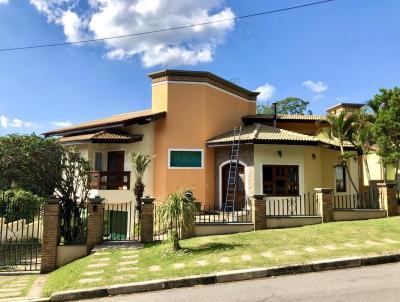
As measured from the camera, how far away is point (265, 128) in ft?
62.7

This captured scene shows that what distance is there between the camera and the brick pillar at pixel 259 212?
1295cm

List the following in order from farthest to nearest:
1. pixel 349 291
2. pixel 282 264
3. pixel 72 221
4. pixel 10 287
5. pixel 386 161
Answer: pixel 386 161
pixel 72 221
pixel 10 287
pixel 282 264
pixel 349 291

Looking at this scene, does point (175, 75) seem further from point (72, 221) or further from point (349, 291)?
point (349, 291)

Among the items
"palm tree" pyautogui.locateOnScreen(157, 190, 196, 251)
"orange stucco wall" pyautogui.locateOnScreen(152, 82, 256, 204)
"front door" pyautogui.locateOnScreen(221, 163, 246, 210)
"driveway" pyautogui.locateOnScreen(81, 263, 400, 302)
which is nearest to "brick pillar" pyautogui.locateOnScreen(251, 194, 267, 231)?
"palm tree" pyautogui.locateOnScreen(157, 190, 196, 251)

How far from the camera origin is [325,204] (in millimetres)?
13812

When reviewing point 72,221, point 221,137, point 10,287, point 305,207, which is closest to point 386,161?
point 305,207

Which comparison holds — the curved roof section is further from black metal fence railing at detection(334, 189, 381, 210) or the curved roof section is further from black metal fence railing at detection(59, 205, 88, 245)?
black metal fence railing at detection(334, 189, 381, 210)

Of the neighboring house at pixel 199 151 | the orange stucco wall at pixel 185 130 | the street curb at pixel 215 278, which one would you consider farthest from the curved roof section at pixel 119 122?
the street curb at pixel 215 278

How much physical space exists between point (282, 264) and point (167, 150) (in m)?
10.7

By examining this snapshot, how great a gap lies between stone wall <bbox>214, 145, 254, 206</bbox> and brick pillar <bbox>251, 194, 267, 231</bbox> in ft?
12.3

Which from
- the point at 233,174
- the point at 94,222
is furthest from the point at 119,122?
the point at 94,222

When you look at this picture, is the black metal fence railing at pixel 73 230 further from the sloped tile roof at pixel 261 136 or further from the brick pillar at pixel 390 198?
the brick pillar at pixel 390 198

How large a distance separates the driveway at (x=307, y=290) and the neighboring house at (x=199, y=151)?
30.6ft

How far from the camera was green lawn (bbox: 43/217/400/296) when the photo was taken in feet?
27.9
